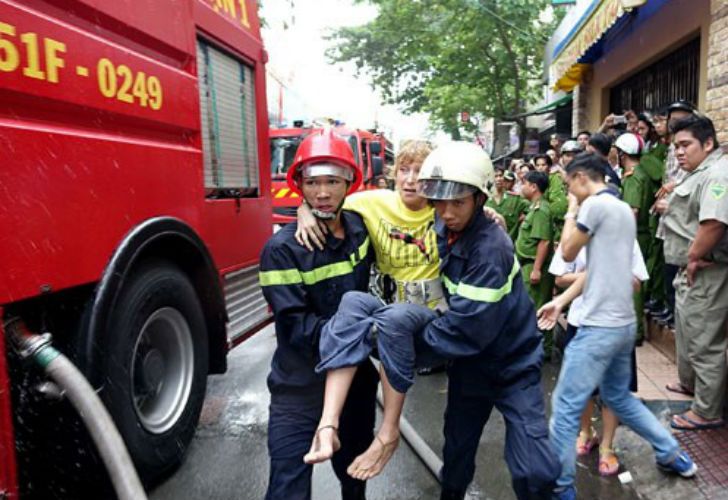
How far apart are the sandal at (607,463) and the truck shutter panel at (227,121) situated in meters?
2.83

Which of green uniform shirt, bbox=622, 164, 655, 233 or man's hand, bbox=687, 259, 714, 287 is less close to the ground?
green uniform shirt, bbox=622, 164, 655, 233

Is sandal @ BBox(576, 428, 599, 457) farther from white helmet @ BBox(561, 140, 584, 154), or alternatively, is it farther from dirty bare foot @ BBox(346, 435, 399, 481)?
white helmet @ BBox(561, 140, 584, 154)

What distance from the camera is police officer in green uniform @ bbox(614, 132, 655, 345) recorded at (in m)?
5.45

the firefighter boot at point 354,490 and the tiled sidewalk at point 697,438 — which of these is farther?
the tiled sidewalk at point 697,438

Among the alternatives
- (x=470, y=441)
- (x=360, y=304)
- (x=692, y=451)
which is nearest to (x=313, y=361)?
(x=360, y=304)

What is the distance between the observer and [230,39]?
14.3 ft

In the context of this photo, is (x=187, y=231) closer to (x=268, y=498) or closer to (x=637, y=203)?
(x=268, y=498)

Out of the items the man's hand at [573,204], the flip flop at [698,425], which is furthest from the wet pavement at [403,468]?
the man's hand at [573,204]

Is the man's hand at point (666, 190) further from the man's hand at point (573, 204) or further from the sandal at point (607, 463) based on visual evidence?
the sandal at point (607, 463)

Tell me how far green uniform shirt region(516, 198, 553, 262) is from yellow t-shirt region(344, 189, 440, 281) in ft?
8.98

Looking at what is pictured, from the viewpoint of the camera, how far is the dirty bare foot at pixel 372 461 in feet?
6.57

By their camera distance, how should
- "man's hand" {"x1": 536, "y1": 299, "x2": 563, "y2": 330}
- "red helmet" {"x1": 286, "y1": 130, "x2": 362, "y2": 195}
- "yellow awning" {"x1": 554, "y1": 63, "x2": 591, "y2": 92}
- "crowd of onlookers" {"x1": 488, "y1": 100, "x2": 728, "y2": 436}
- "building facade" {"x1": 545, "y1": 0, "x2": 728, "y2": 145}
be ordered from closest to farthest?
1. "red helmet" {"x1": 286, "y1": 130, "x2": 362, "y2": 195}
2. "man's hand" {"x1": 536, "y1": 299, "x2": 563, "y2": 330}
3. "crowd of onlookers" {"x1": 488, "y1": 100, "x2": 728, "y2": 436}
4. "building facade" {"x1": 545, "y1": 0, "x2": 728, "y2": 145}
5. "yellow awning" {"x1": 554, "y1": 63, "x2": 591, "y2": 92}

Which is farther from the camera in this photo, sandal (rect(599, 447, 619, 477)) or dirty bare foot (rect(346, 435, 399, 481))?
sandal (rect(599, 447, 619, 477))

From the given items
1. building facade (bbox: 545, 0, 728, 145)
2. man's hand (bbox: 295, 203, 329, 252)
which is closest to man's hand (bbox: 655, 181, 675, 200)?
building facade (bbox: 545, 0, 728, 145)
